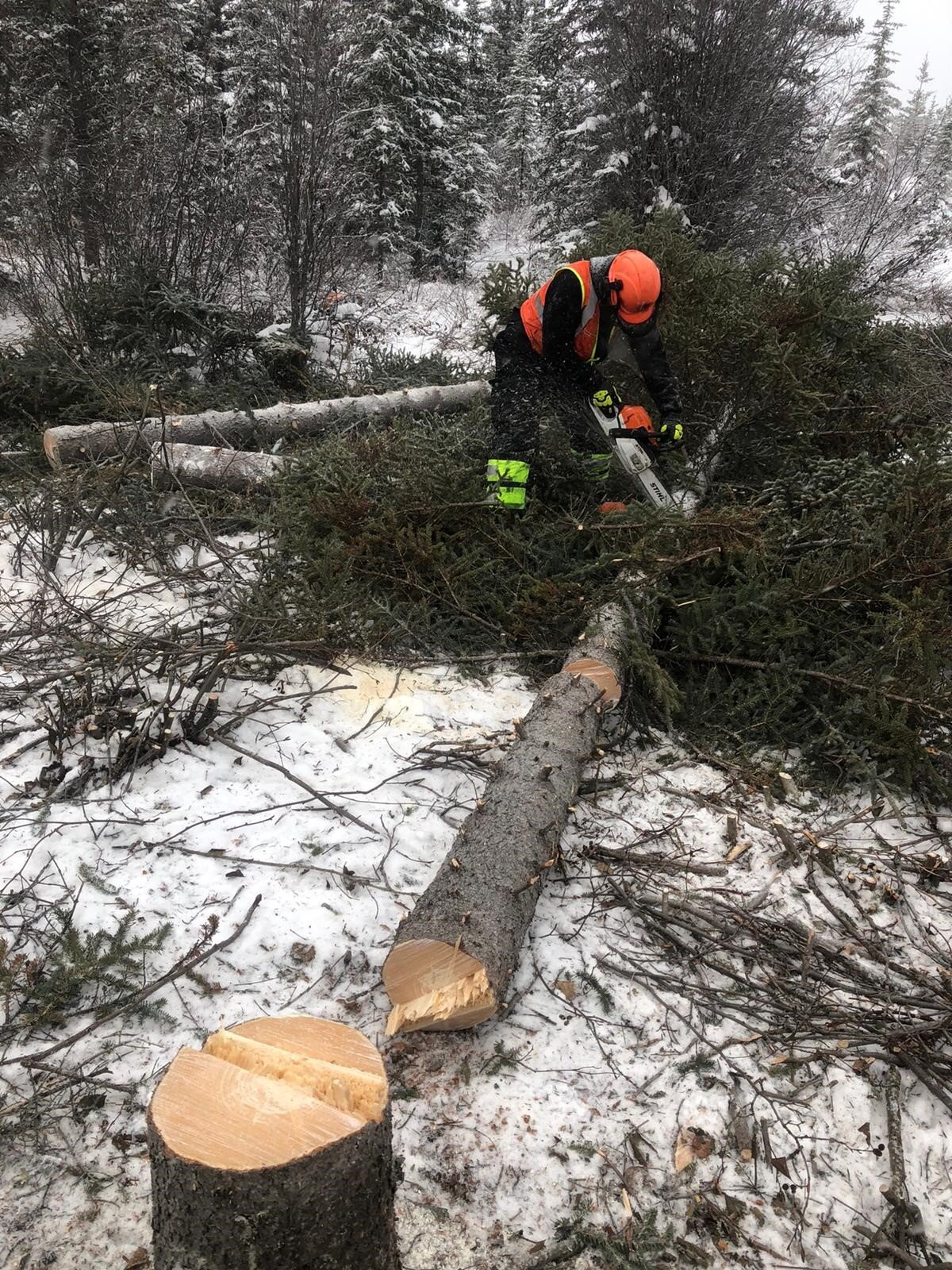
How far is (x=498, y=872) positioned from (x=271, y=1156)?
138cm

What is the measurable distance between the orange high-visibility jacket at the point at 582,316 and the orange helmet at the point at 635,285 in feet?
0.55

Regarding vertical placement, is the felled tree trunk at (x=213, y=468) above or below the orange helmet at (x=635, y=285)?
below

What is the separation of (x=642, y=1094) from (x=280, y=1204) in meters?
1.33

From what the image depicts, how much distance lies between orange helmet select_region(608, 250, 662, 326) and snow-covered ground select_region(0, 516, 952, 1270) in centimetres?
255

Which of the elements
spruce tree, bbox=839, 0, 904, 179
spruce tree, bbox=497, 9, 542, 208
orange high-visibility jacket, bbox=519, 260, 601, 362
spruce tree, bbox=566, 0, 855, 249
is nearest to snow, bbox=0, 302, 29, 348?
orange high-visibility jacket, bbox=519, 260, 601, 362

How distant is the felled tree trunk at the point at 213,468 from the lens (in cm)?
565

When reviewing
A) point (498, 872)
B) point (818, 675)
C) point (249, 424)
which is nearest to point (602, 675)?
point (818, 675)

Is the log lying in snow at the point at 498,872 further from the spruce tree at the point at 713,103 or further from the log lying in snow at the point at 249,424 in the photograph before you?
the spruce tree at the point at 713,103

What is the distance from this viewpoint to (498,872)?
2506mm

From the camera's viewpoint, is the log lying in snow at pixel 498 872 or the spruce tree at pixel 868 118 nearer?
the log lying in snow at pixel 498 872

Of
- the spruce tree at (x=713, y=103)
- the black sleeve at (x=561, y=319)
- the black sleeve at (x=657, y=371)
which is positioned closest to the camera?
the black sleeve at (x=561, y=319)

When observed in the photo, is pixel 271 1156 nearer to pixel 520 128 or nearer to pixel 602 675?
pixel 602 675

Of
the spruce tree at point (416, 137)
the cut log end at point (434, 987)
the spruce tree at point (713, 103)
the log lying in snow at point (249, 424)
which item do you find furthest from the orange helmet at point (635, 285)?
the spruce tree at point (416, 137)

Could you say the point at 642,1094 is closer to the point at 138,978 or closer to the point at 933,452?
the point at 138,978
